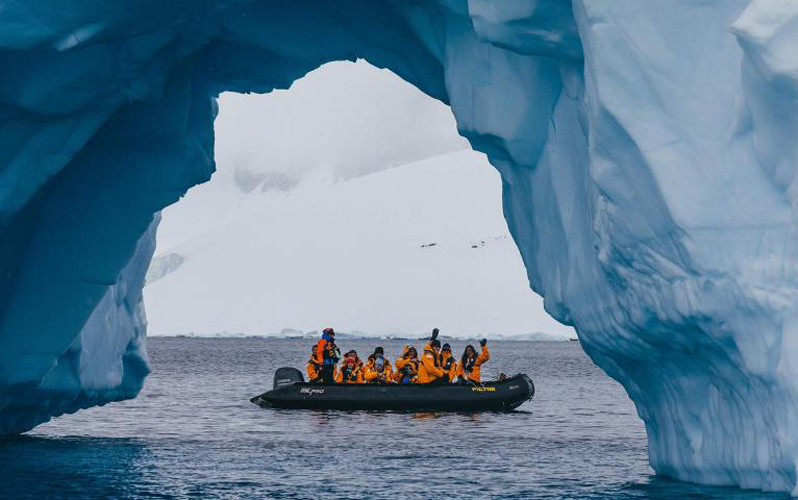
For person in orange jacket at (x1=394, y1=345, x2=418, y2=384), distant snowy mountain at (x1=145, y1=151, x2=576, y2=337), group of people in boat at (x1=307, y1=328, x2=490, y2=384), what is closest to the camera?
group of people in boat at (x1=307, y1=328, x2=490, y2=384)

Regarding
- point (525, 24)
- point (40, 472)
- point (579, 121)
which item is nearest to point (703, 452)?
point (579, 121)

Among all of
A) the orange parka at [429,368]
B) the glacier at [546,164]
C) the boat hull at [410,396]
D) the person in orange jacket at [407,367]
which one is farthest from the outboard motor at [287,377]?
the glacier at [546,164]

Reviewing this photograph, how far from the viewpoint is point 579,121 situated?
15.5m

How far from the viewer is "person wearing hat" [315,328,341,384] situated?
32.9 m

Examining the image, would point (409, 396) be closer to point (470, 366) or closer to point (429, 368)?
point (429, 368)

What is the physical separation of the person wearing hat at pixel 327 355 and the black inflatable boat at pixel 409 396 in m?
0.55

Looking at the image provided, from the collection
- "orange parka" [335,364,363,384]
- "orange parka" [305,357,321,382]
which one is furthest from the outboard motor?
"orange parka" [335,364,363,384]

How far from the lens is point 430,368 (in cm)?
3400

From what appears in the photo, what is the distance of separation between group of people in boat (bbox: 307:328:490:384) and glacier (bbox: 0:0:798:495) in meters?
8.14

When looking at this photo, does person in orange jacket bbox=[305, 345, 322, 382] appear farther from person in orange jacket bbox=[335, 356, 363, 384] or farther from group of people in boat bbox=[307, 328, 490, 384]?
person in orange jacket bbox=[335, 356, 363, 384]

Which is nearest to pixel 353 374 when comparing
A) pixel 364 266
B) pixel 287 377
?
pixel 287 377

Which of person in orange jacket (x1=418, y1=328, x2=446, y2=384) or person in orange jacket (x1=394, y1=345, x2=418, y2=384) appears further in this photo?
person in orange jacket (x1=394, y1=345, x2=418, y2=384)

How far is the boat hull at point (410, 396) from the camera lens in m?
33.9

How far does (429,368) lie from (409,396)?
0.92 metres
